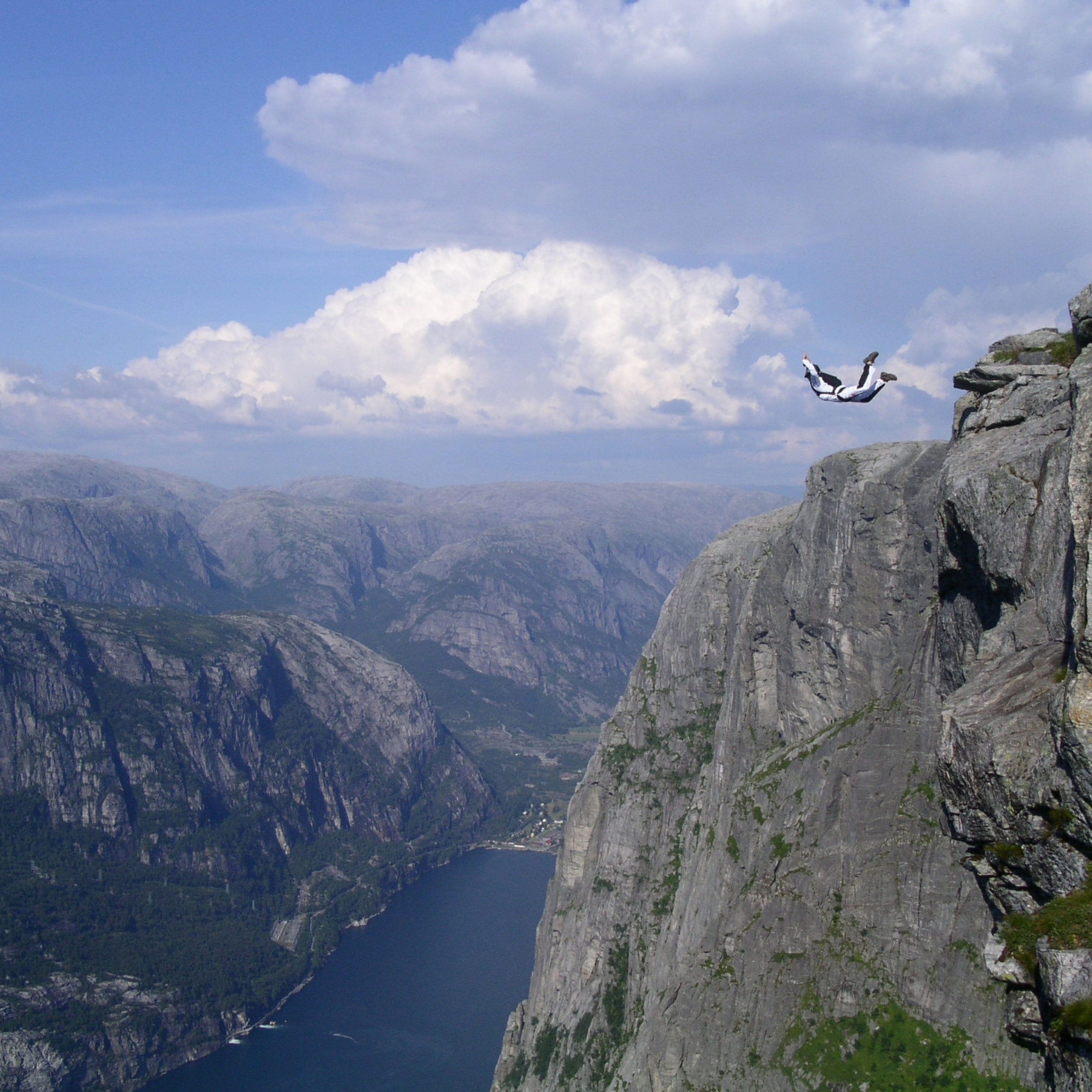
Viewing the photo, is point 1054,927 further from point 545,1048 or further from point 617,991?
point 545,1048

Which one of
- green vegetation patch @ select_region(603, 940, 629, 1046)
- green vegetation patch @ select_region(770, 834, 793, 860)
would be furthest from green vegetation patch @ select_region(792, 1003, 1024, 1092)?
green vegetation patch @ select_region(603, 940, 629, 1046)

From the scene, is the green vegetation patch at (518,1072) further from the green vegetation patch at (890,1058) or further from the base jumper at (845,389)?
the base jumper at (845,389)

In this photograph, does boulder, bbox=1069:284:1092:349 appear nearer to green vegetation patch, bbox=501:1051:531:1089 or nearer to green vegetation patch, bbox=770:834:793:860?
green vegetation patch, bbox=770:834:793:860

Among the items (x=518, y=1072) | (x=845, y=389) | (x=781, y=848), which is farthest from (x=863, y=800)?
(x=518, y=1072)

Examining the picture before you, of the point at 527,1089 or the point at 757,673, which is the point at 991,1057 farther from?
the point at 527,1089

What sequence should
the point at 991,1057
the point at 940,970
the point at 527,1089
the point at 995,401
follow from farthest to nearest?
the point at 527,1089 → the point at 940,970 → the point at 991,1057 → the point at 995,401

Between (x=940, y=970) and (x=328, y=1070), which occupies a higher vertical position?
(x=940, y=970)

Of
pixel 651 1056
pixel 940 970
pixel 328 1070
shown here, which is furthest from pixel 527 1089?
pixel 328 1070
